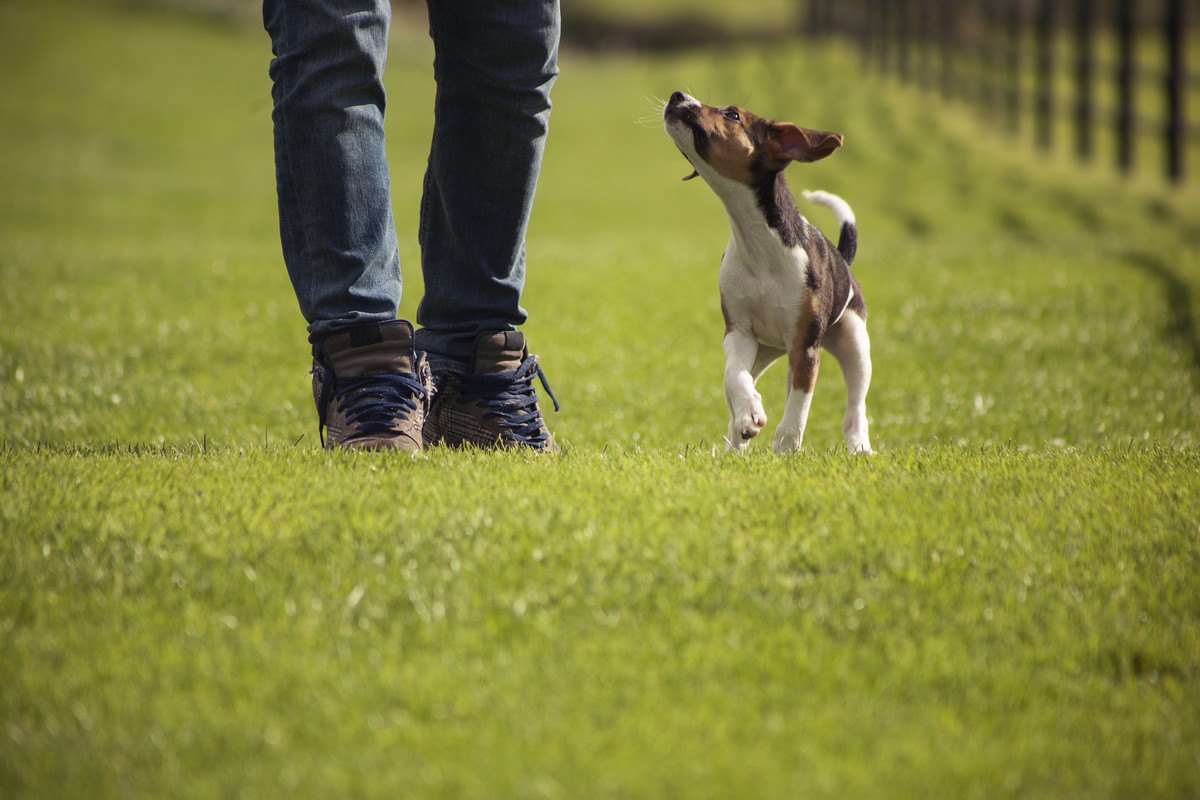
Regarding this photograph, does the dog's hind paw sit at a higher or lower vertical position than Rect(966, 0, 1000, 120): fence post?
higher

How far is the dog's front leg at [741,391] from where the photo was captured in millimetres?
3975

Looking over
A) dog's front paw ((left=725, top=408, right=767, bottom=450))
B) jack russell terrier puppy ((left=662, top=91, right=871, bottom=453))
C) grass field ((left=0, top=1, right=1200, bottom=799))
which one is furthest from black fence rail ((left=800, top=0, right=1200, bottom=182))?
dog's front paw ((left=725, top=408, right=767, bottom=450))

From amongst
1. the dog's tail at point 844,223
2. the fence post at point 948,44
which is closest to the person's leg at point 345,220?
the dog's tail at point 844,223

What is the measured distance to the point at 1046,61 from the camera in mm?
21625

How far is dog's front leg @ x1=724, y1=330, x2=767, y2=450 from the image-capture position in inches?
156

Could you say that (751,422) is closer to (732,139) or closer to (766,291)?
(766,291)

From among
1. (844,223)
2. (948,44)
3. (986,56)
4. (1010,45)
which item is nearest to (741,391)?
(844,223)

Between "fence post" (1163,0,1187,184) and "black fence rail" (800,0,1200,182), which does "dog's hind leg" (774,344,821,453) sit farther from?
"fence post" (1163,0,1187,184)

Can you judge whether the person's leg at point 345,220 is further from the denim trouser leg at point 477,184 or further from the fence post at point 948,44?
the fence post at point 948,44

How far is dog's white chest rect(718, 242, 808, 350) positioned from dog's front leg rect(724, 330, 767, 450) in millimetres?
57

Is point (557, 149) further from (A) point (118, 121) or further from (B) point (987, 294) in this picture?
(B) point (987, 294)

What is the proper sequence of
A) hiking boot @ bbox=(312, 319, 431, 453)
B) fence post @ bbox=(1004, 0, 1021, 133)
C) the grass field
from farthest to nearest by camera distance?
fence post @ bbox=(1004, 0, 1021, 133)
hiking boot @ bbox=(312, 319, 431, 453)
the grass field

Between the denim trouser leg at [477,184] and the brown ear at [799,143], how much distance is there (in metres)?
0.78

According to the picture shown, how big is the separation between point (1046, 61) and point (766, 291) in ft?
65.1
